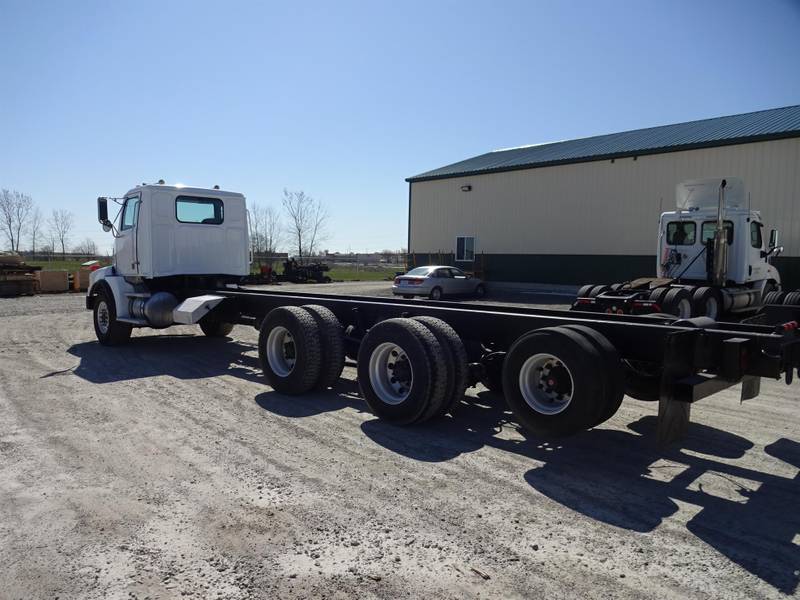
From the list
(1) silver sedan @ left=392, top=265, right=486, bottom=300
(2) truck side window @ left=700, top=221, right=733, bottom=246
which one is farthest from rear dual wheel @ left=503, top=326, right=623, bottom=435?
(1) silver sedan @ left=392, top=265, right=486, bottom=300

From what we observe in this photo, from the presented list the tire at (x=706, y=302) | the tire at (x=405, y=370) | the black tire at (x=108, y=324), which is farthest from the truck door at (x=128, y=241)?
the tire at (x=706, y=302)

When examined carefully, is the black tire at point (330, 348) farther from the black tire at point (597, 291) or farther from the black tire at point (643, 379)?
the black tire at point (597, 291)

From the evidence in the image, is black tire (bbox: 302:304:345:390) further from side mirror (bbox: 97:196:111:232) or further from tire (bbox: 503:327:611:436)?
side mirror (bbox: 97:196:111:232)

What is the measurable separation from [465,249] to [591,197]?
23.9 feet

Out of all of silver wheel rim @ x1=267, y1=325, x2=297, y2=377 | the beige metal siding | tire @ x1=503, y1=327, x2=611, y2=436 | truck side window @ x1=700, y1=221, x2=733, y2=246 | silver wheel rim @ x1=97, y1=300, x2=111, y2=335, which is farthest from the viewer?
the beige metal siding

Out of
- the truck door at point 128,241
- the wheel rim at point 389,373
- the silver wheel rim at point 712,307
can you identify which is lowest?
the wheel rim at point 389,373

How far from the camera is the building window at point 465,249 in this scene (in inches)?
1153

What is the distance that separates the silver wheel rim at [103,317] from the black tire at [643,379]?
9326mm

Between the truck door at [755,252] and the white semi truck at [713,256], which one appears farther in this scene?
the truck door at [755,252]

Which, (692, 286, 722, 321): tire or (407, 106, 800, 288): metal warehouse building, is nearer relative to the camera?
(692, 286, 722, 321): tire

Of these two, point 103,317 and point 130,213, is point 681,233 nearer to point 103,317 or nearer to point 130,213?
point 130,213

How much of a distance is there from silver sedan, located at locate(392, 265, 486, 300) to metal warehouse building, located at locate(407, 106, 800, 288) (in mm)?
5394

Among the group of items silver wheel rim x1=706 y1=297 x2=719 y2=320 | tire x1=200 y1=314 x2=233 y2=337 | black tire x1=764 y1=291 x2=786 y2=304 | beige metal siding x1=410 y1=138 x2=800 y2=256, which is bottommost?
tire x1=200 y1=314 x2=233 y2=337

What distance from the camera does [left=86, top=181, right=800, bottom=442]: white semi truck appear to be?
4.50 m
